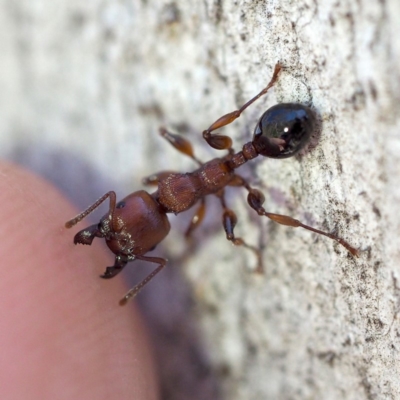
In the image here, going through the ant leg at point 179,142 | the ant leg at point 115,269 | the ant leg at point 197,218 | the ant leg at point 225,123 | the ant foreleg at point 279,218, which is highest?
the ant leg at point 225,123

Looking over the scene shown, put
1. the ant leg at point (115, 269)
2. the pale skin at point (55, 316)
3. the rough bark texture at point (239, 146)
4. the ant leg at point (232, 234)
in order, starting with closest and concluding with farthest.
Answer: the rough bark texture at point (239, 146) < the pale skin at point (55, 316) < the ant leg at point (115, 269) < the ant leg at point (232, 234)

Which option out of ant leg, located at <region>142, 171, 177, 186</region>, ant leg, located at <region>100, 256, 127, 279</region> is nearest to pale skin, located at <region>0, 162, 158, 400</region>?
ant leg, located at <region>100, 256, 127, 279</region>

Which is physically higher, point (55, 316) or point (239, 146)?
point (239, 146)

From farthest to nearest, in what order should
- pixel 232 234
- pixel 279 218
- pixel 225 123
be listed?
1. pixel 232 234
2. pixel 225 123
3. pixel 279 218

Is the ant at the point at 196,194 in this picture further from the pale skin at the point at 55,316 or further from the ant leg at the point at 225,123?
the pale skin at the point at 55,316

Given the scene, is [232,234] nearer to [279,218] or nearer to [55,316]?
[279,218]

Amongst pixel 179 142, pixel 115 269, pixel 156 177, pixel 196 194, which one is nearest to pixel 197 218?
pixel 196 194

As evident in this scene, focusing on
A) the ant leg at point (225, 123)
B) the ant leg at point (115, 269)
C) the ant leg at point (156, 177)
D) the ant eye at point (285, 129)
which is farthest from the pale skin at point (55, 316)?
the ant eye at point (285, 129)
